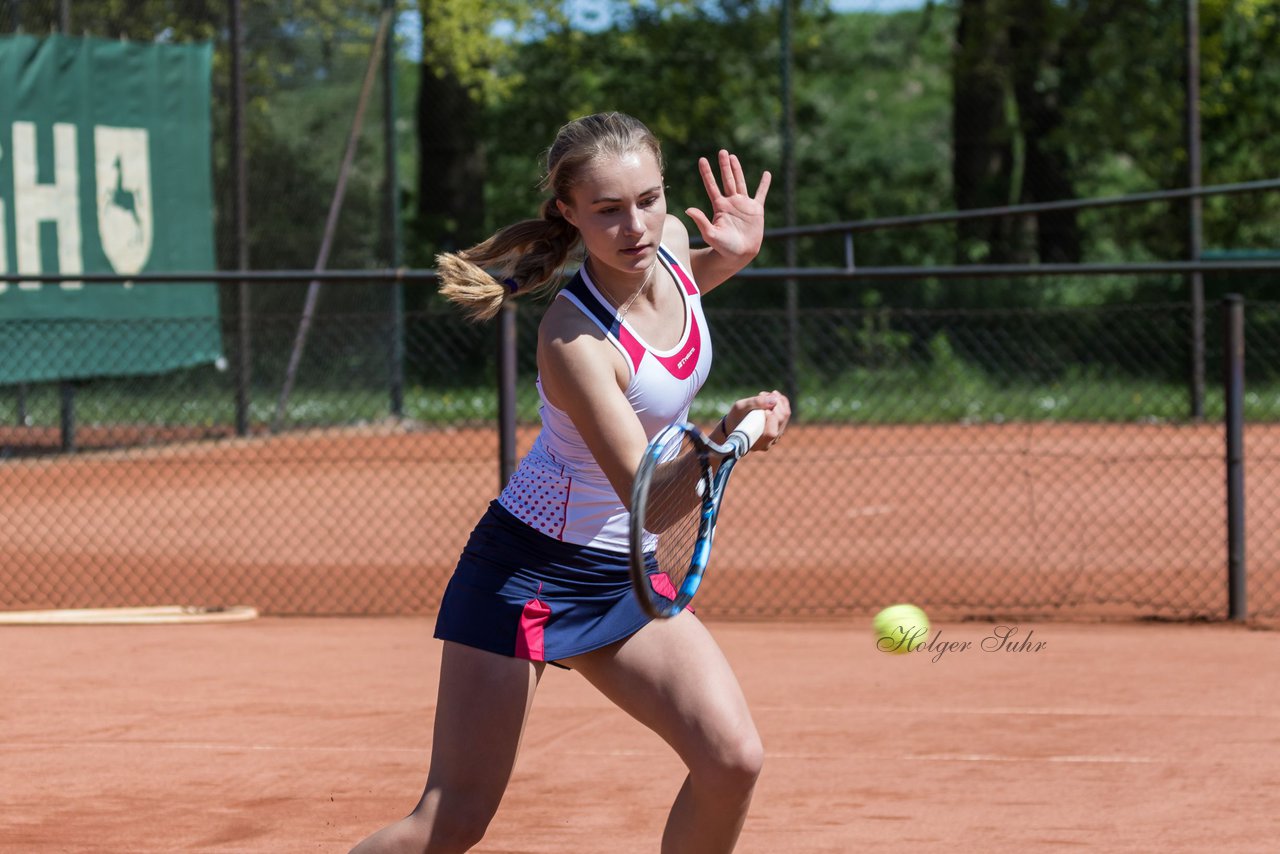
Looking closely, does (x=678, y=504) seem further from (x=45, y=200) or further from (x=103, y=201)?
(x=103, y=201)

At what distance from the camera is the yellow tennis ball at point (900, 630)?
17.2ft

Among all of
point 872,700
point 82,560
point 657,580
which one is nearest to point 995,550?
point 872,700

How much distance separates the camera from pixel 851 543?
959 cm

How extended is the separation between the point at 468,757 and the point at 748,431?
804mm

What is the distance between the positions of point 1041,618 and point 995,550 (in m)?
1.75

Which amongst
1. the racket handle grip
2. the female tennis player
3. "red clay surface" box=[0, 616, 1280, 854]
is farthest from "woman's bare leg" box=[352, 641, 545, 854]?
"red clay surface" box=[0, 616, 1280, 854]

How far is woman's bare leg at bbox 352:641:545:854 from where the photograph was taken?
9.95 feet

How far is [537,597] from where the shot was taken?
3100 millimetres

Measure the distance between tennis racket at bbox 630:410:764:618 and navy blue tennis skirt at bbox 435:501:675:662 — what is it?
0.19 feet

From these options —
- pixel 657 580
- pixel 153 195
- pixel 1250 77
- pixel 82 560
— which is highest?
pixel 1250 77

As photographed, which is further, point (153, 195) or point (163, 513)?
point (153, 195)

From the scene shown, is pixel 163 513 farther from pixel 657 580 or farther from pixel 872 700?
pixel 657 580

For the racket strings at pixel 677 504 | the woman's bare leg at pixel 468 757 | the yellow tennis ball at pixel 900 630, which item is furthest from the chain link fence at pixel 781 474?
the woman's bare leg at pixel 468 757

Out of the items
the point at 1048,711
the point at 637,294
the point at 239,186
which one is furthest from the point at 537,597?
the point at 239,186
